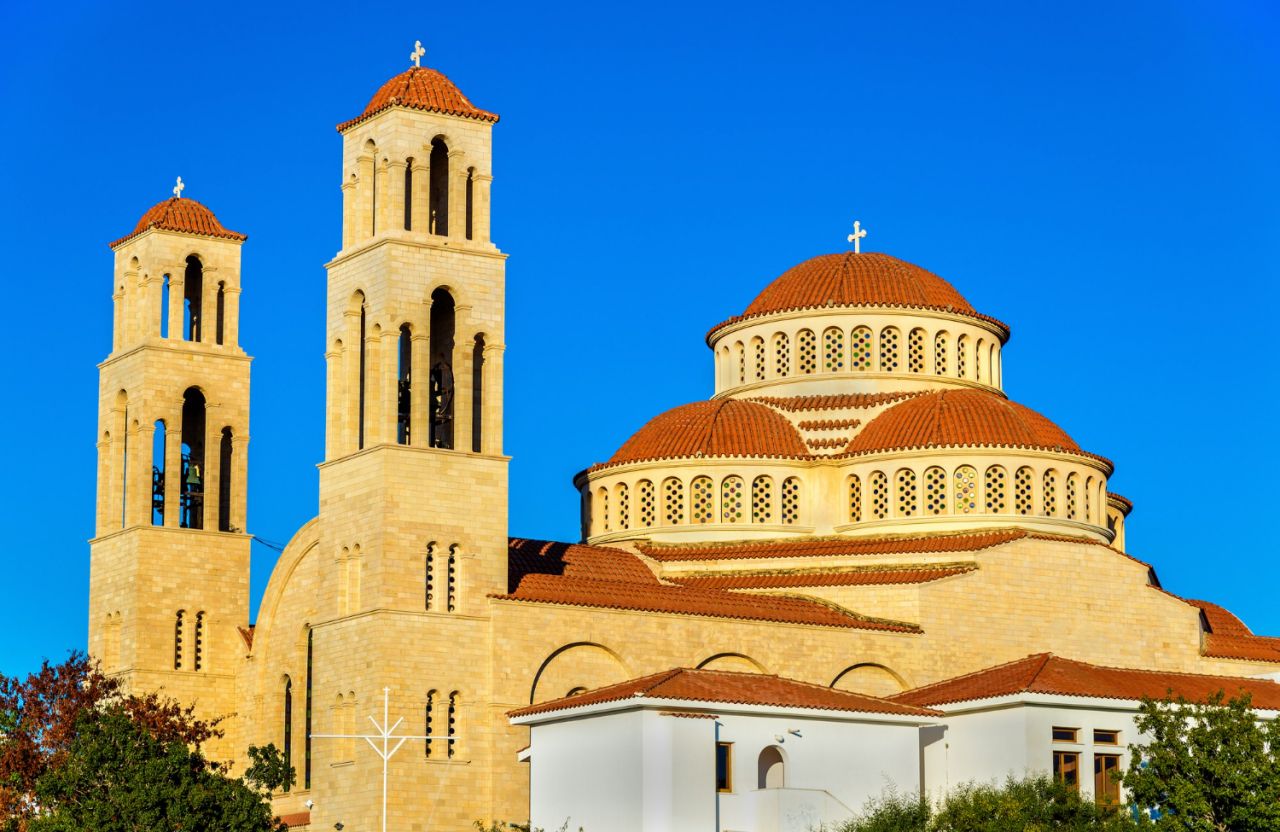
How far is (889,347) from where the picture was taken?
5928 cm

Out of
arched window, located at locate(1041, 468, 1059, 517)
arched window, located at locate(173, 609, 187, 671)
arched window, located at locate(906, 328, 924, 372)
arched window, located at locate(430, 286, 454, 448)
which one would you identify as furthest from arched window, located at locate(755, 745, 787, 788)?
arched window, located at locate(906, 328, 924, 372)

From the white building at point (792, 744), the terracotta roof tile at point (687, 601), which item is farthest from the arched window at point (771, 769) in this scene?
the terracotta roof tile at point (687, 601)

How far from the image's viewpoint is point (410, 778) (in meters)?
43.8

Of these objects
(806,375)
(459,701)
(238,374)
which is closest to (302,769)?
(459,701)

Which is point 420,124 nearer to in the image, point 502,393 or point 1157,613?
point 502,393

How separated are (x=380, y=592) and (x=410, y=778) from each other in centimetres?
340

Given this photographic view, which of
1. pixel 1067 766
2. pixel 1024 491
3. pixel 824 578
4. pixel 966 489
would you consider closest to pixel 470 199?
pixel 824 578

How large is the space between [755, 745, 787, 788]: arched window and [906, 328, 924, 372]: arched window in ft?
56.2

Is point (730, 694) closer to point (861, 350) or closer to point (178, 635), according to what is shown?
point (178, 635)

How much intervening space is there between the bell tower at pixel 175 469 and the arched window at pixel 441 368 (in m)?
7.90

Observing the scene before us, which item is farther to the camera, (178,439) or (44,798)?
(178,439)

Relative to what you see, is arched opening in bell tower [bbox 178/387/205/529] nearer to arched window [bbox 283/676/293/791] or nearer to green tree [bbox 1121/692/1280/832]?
arched window [bbox 283/676/293/791]

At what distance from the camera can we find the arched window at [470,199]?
47.9 m

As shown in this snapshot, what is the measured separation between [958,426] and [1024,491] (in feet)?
6.79
